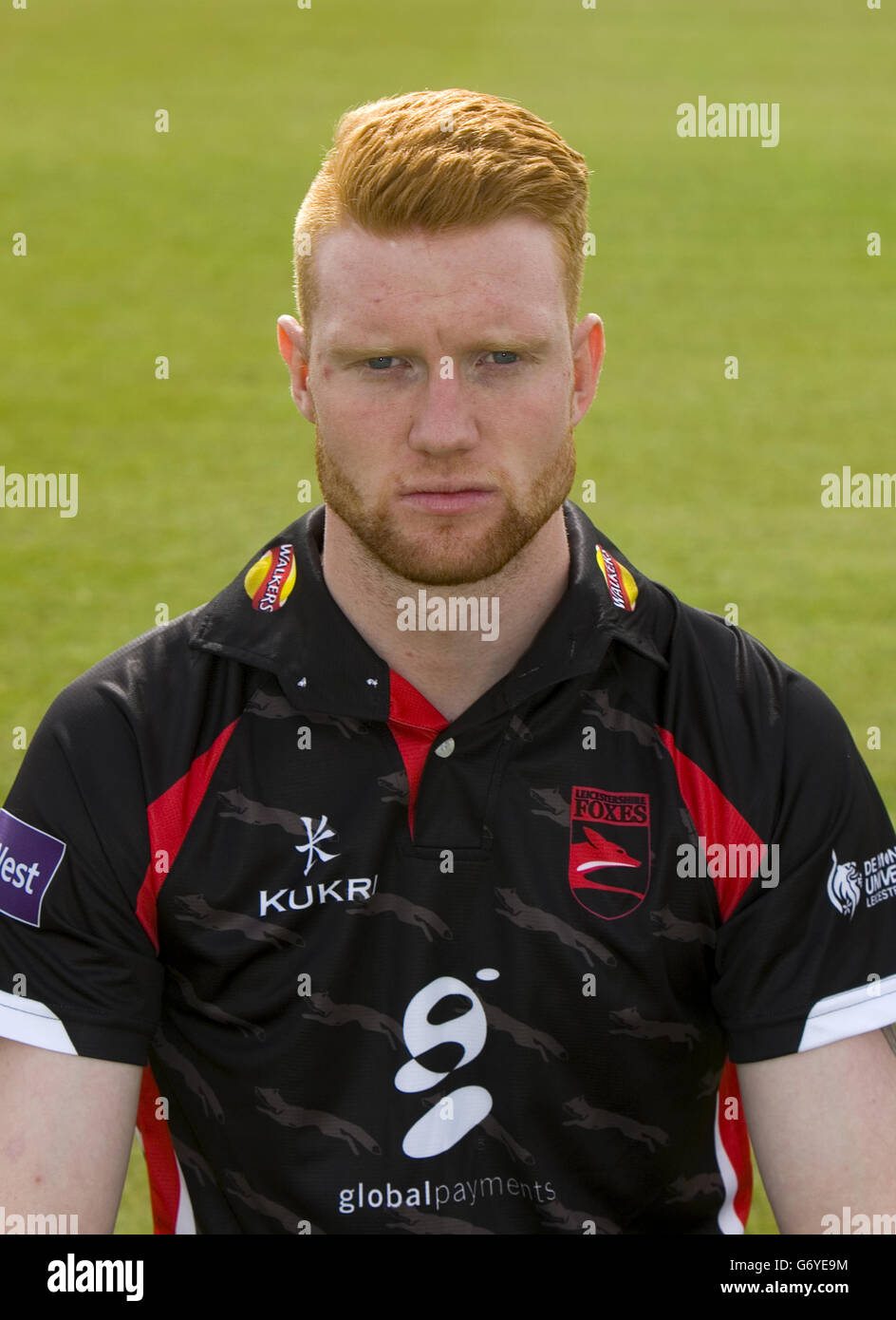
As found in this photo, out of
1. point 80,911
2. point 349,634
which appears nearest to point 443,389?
point 349,634

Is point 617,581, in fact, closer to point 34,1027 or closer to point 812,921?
point 812,921

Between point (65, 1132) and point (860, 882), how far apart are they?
1107 millimetres

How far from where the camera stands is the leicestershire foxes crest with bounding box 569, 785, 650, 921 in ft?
7.77

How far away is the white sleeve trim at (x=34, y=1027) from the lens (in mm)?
2279

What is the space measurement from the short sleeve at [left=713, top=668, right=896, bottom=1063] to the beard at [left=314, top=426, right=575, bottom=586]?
A: 0.45 m

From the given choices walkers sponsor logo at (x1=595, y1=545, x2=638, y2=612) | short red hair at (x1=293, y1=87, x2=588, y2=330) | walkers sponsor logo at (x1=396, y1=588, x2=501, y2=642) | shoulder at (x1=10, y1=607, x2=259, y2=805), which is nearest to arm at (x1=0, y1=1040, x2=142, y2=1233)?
shoulder at (x1=10, y1=607, x2=259, y2=805)

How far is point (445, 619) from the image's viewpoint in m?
2.45

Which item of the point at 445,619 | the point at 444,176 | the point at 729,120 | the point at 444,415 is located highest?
the point at 729,120

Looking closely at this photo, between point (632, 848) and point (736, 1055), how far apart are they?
310 millimetres

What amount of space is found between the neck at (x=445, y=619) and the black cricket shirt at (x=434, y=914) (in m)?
0.05
